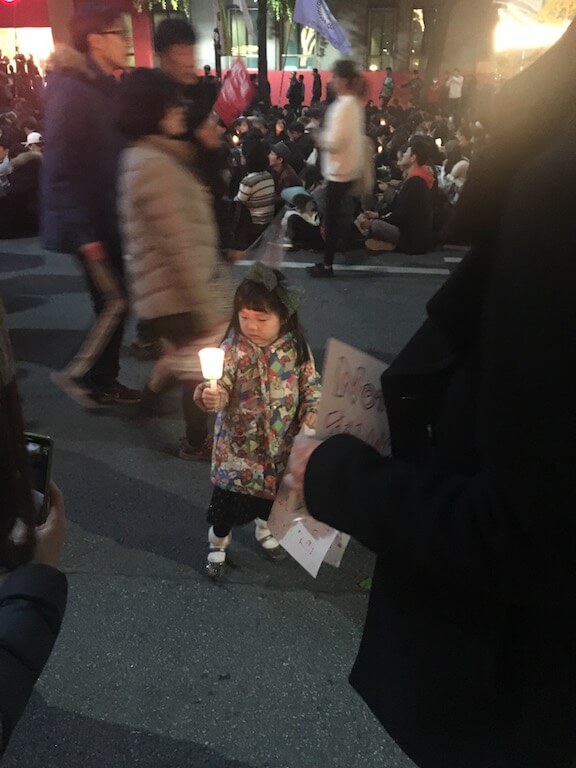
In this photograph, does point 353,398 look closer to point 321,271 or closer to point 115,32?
point 115,32

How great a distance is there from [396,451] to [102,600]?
196 centimetres

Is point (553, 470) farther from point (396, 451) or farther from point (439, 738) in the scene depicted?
point (439, 738)

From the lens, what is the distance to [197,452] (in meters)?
3.57

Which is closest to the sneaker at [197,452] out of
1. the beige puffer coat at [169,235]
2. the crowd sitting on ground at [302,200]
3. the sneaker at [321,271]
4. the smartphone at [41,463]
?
the beige puffer coat at [169,235]

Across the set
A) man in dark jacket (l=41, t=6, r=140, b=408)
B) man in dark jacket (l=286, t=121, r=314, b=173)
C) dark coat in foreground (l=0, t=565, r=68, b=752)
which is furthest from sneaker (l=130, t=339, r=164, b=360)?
man in dark jacket (l=286, t=121, r=314, b=173)

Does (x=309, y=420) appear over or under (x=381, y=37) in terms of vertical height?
under

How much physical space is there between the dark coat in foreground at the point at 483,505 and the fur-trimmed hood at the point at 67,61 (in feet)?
10.6

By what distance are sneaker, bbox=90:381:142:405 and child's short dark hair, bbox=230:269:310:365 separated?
190 cm

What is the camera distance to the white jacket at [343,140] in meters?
6.07

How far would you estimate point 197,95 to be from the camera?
3812mm

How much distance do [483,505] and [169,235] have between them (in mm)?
2655

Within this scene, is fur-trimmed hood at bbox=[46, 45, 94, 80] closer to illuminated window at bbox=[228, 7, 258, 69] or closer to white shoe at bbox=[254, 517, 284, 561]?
white shoe at bbox=[254, 517, 284, 561]

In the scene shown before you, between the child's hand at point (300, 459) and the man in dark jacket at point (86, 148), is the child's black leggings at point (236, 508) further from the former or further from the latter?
the man in dark jacket at point (86, 148)

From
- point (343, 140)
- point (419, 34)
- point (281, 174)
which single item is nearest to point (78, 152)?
point (343, 140)
